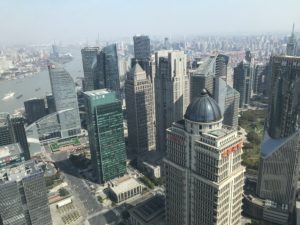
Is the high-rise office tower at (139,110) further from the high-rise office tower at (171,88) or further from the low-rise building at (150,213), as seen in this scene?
the low-rise building at (150,213)

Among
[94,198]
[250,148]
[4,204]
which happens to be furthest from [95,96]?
[250,148]

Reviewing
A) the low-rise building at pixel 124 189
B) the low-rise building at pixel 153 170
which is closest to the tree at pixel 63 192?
the low-rise building at pixel 124 189

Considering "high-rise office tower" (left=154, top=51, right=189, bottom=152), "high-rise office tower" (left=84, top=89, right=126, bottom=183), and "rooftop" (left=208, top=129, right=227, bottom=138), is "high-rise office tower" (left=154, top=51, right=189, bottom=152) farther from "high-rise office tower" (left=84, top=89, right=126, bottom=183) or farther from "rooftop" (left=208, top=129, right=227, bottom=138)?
"rooftop" (left=208, top=129, right=227, bottom=138)

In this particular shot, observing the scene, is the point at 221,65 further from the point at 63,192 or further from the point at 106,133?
the point at 63,192

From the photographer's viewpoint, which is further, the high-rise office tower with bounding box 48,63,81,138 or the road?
the high-rise office tower with bounding box 48,63,81,138

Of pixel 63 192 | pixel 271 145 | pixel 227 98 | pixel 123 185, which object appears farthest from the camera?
pixel 227 98

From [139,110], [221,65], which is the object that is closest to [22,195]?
[139,110]

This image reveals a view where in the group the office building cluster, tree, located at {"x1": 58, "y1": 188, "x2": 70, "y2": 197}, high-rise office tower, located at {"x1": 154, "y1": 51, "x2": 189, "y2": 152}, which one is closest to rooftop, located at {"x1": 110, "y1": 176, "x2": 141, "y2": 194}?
the office building cluster
